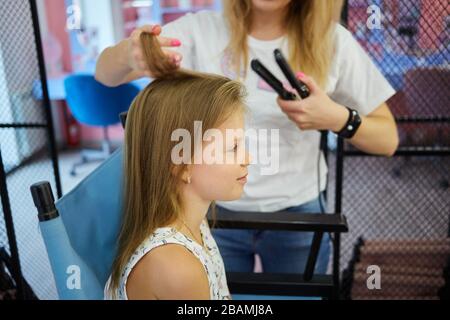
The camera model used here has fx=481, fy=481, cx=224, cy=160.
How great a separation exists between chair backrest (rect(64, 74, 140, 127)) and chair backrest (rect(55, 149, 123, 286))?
2207 millimetres

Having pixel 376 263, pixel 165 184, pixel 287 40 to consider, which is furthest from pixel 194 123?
pixel 376 263

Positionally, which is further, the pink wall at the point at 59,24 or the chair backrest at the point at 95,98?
the pink wall at the point at 59,24

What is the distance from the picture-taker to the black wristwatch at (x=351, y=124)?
2.80 ft

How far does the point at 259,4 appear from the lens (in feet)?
2.70

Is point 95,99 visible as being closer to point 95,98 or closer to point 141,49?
point 95,98

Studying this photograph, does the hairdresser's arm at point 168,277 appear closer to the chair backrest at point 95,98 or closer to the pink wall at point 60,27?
the chair backrest at point 95,98

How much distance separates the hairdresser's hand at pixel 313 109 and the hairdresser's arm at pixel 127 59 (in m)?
0.21

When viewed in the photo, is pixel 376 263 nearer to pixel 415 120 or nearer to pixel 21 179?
pixel 415 120

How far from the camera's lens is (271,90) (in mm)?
879

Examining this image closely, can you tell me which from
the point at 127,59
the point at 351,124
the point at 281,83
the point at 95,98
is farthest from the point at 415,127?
the point at 95,98

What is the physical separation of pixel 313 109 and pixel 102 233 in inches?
15.7

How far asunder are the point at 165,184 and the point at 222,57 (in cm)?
33

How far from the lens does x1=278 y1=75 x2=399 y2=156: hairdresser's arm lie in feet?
2.60

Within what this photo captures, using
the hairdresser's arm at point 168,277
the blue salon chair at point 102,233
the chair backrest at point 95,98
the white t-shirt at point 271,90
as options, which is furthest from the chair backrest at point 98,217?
the chair backrest at point 95,98
